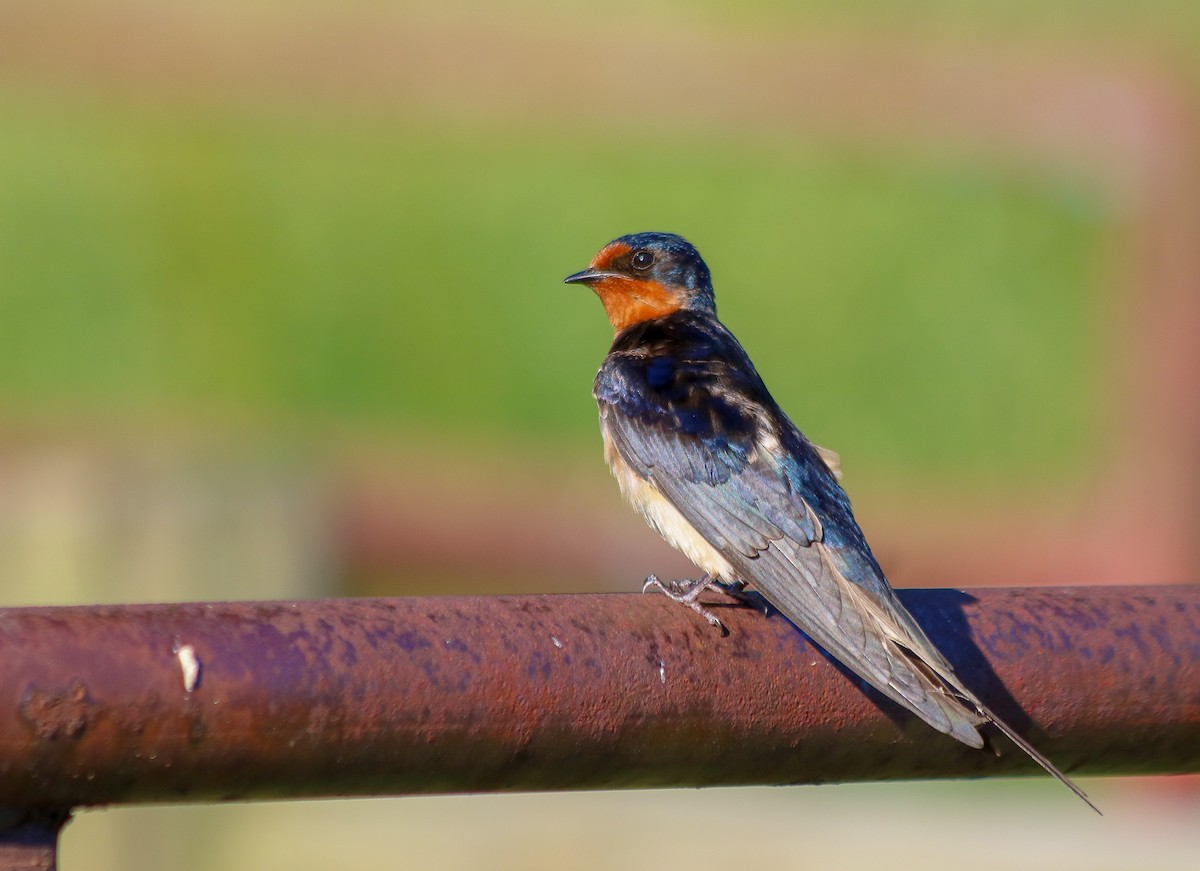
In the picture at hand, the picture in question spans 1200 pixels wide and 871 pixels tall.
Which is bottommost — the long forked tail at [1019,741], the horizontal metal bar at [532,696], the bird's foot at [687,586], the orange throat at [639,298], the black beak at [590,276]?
the bird's foot at [687,586]

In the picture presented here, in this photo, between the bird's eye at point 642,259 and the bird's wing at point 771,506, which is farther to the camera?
the bird's eye at point 642,259

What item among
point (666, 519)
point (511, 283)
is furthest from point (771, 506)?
point (511, 283)

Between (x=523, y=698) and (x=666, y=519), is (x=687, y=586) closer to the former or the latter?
(x=666, y=519)

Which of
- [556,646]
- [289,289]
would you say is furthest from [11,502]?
[289,289]

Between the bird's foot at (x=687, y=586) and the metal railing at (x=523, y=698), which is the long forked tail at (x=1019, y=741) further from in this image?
the bird's foot at (x=687, y=586)

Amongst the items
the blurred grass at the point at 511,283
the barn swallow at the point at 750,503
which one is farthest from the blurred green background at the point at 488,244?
the barn swallow at the point at 750,503

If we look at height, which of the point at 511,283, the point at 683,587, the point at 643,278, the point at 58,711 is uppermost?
the point at 643,278
